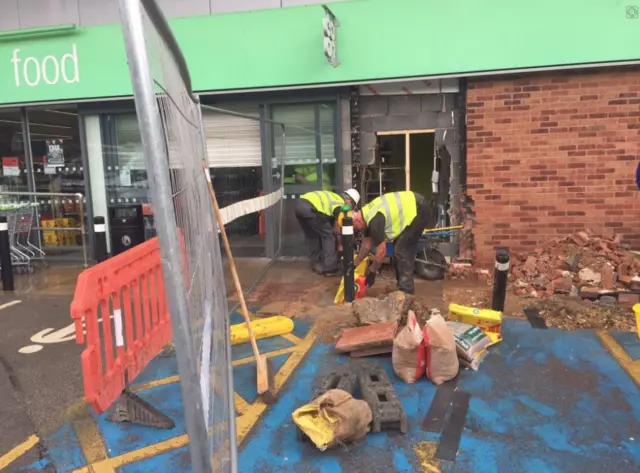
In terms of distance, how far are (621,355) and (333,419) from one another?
9.53 ft

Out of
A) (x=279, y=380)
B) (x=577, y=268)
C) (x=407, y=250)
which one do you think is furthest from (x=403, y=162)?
(x=279, y=380)

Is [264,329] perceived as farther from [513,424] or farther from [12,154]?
[12,154]

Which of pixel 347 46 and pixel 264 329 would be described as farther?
pixel 347 46

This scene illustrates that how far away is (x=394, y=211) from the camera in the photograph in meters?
6.21

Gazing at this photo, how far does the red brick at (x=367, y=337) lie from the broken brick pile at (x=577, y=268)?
8.18 ft

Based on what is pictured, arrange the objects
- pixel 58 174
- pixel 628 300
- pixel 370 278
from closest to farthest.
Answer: pixel 628 300, pixel 370 278, pixel 58 174

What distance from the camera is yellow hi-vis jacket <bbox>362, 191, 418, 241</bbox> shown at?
6.18 metres

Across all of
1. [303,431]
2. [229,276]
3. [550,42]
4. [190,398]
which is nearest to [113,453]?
[303,431]

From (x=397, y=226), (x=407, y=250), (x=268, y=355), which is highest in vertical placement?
(x=397, y=226)

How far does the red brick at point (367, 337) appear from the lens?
14.9 ft

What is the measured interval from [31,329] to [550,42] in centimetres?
731

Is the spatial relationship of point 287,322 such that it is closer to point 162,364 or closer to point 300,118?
point 162,364

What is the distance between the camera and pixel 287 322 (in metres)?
5.33

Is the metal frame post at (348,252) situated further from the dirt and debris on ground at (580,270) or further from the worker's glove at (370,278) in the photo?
the dirt and debris on ground at (580,270)
